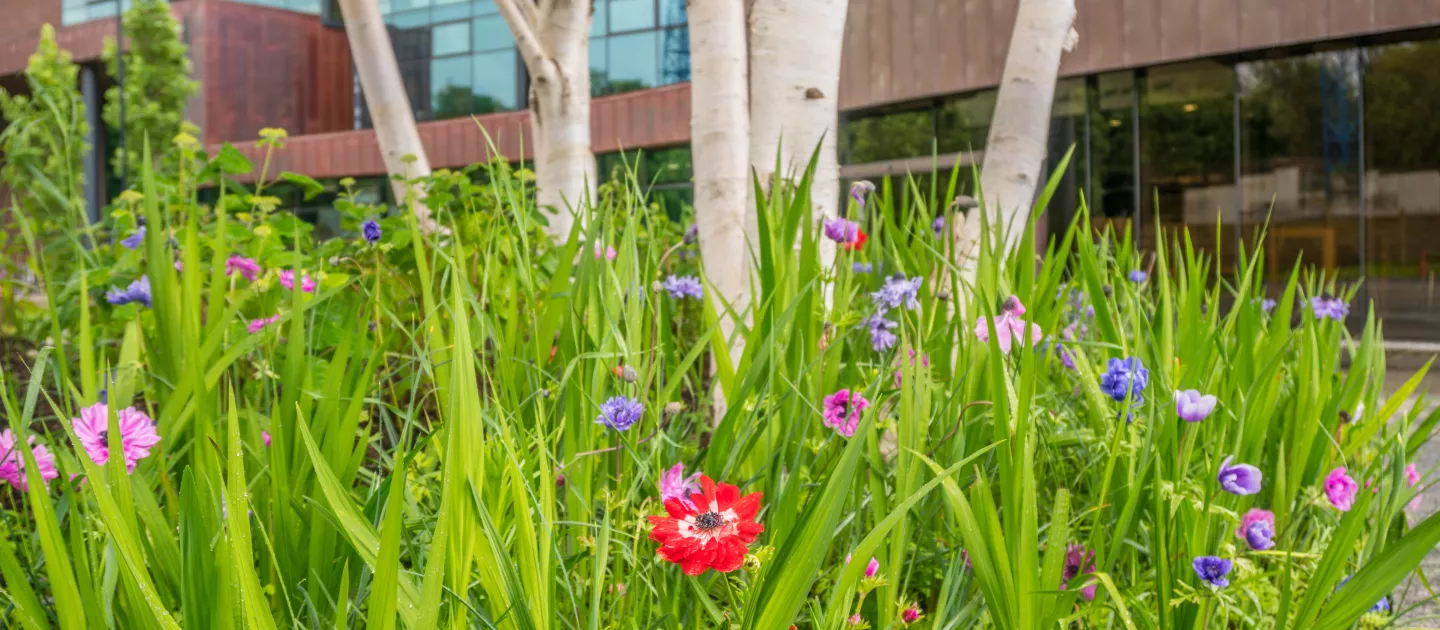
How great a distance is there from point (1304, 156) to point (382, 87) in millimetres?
8519

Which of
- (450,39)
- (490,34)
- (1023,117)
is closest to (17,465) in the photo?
(1023,117)

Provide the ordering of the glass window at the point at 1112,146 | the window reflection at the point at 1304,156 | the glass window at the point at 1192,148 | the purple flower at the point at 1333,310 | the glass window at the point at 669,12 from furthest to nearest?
the glass window at the point at 669,12
the glass window at the point at 1112,146
the glass window at the point at 1192,148
the window reflection at the point at 1304,156
the purple flower at the point at 1333,310

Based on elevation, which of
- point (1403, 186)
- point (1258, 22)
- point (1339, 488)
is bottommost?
point (1339, 488)

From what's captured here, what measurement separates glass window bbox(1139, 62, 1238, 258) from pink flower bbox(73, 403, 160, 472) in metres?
10.1

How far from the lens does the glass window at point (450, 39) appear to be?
89.0 feet

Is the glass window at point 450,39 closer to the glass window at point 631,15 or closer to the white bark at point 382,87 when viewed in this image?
the glass window at point 631,15

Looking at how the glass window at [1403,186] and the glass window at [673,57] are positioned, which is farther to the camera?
the glass window at [673,57]

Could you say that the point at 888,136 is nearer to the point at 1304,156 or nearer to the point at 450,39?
the point at 1304,156

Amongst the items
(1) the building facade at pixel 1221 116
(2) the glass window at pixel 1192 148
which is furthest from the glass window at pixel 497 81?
(2) the glass window at pixel 1192 148

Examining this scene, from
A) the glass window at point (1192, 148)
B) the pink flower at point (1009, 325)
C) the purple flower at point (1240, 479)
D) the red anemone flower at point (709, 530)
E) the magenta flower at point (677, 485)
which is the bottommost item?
the purple flower at point (1240, 479)

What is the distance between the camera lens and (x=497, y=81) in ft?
87.7

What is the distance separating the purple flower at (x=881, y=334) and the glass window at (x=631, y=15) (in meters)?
22.5

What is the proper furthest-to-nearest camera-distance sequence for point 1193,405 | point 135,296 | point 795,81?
point 795,81 → point 135,296 → point 1193,405

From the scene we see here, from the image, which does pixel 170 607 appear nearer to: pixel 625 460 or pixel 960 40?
pixel 625 460
